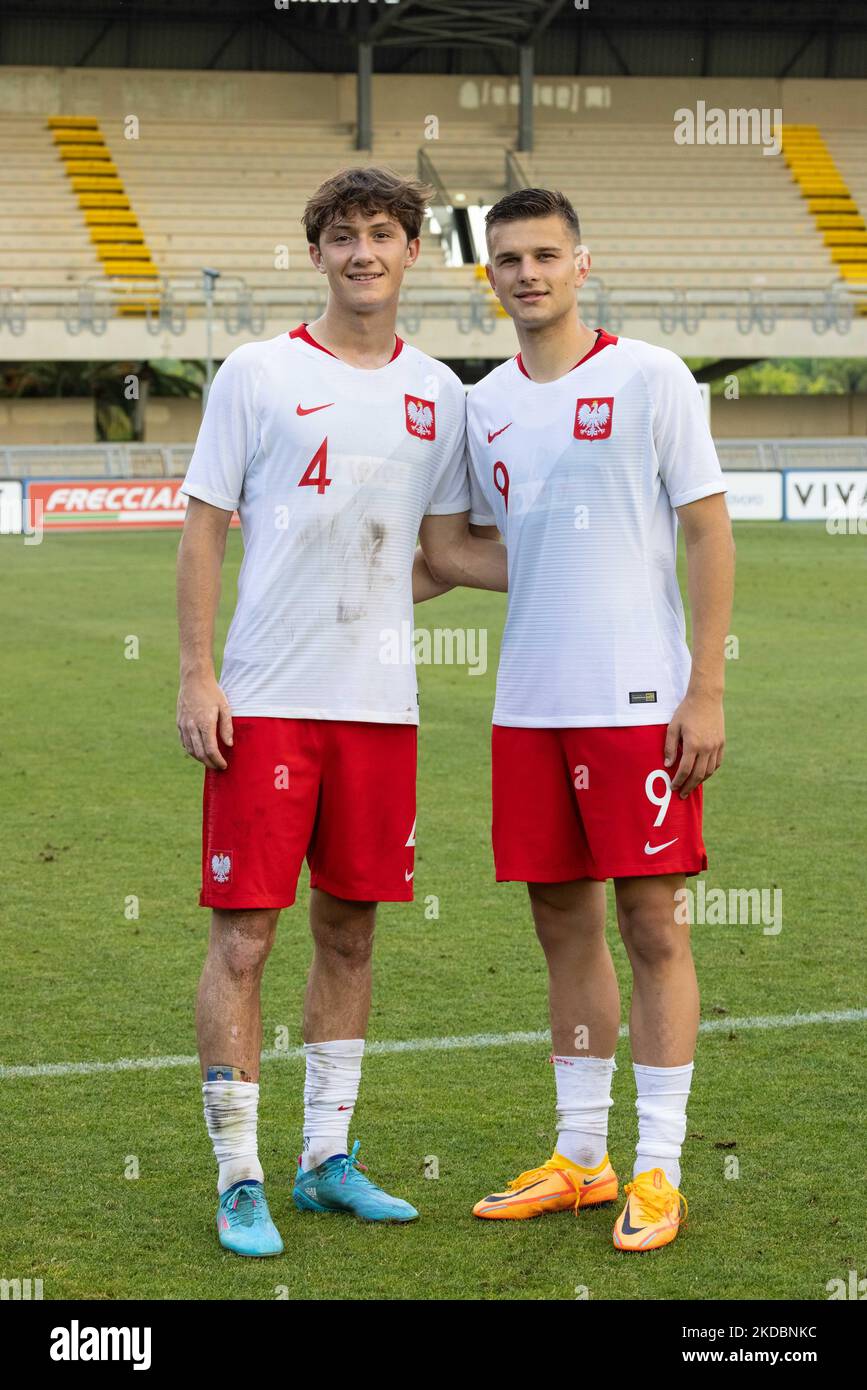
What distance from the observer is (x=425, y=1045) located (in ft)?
16.4

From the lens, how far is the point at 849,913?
21.0 ft

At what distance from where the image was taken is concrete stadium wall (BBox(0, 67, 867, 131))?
A: 4084cm

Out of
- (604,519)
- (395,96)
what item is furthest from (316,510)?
(395,96)

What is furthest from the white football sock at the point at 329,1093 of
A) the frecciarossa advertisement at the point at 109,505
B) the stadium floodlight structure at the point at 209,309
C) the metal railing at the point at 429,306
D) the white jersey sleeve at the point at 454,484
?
the metal railing at the point at 429,306

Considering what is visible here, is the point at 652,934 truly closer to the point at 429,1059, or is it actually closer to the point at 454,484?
the point at 454,484

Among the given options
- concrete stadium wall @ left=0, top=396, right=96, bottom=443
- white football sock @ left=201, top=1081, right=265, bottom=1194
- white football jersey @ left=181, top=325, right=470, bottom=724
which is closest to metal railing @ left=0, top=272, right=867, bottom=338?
concrete stadium wall @ left=0, top=396, right=96, bottom=443

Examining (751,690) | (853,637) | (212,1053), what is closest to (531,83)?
(853,637)

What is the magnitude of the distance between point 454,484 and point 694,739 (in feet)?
2.61

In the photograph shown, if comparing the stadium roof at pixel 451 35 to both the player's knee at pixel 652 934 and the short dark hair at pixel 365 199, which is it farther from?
the player's knee at pixel 652 934

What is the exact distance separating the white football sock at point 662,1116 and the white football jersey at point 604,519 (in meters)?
0.74

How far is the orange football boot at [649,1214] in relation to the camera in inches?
143

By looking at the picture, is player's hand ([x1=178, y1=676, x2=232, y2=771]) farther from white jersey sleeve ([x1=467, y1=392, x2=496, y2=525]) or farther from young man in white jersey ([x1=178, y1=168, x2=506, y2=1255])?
white jersey sleeve ([x1=467, y1=392, x2=496, y2=525])

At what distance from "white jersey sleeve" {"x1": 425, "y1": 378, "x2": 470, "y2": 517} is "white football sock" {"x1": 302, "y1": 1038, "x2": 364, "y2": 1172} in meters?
1.18

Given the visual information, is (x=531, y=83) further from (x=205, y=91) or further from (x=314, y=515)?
(x=314, y=515)
